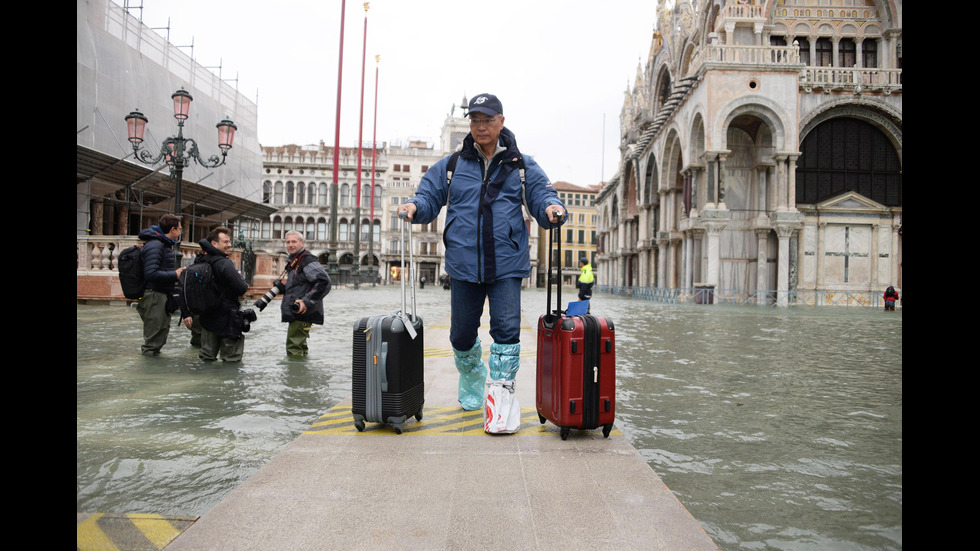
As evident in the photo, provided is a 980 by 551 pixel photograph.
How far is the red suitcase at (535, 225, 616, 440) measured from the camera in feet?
12.0

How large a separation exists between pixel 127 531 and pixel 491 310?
2.32 metres

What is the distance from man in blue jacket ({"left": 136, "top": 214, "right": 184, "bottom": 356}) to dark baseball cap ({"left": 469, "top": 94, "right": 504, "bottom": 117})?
15.1ft

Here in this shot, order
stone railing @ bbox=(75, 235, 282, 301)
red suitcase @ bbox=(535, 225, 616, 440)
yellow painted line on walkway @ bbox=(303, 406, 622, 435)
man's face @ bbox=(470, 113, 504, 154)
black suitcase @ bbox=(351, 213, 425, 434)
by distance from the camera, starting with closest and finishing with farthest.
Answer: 1. red suitcase @ bbox=(535, 225, 616, 440)
2. black suitcase @ bbox=(351, 213, 425, 434)
3. yellow painted line on walkway @ bbox=(303, 406, 622, 435)
4. man's face @ bbox=(470, 113, 504, 154)
5. stone railing @ bbox=(75, 235, 282, 301)

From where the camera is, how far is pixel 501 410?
3.80 meters

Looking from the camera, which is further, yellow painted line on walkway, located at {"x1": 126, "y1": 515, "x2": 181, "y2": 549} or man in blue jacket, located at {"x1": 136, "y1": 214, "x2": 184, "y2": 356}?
man in blue jacket, located at {"x1": 136, "y1": 214, "x2": 184, "y2": 356}

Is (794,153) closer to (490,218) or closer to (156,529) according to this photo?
(490,218)

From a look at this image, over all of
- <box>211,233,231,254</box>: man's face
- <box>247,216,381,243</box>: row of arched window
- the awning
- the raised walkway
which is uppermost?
<box>247,216,381,243</box>: row of arched window

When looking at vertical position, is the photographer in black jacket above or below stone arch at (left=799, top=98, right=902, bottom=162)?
below

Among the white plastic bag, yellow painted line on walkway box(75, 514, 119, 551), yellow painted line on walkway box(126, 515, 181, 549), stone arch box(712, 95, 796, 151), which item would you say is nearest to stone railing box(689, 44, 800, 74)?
stone arch box(712, 95, 796, 151)

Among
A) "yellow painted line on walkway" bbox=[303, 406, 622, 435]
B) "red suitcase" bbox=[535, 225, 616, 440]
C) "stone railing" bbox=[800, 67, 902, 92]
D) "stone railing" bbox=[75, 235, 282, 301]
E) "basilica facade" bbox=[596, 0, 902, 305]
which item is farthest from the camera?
"stone railing" bbox=[800, 67, 902, 92]

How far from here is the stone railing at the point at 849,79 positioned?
25359mm

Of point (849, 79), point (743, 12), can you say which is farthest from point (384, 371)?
point (849, 79)

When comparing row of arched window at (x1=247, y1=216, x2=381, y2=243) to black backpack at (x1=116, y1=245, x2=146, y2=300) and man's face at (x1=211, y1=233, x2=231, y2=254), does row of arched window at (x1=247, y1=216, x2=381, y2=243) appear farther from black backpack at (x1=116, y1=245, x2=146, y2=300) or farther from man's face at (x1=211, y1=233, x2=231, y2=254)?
man's face at (x1=211, y1=233, x2=231, y2=254)

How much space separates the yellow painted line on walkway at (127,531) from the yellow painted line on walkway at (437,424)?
134 cm
